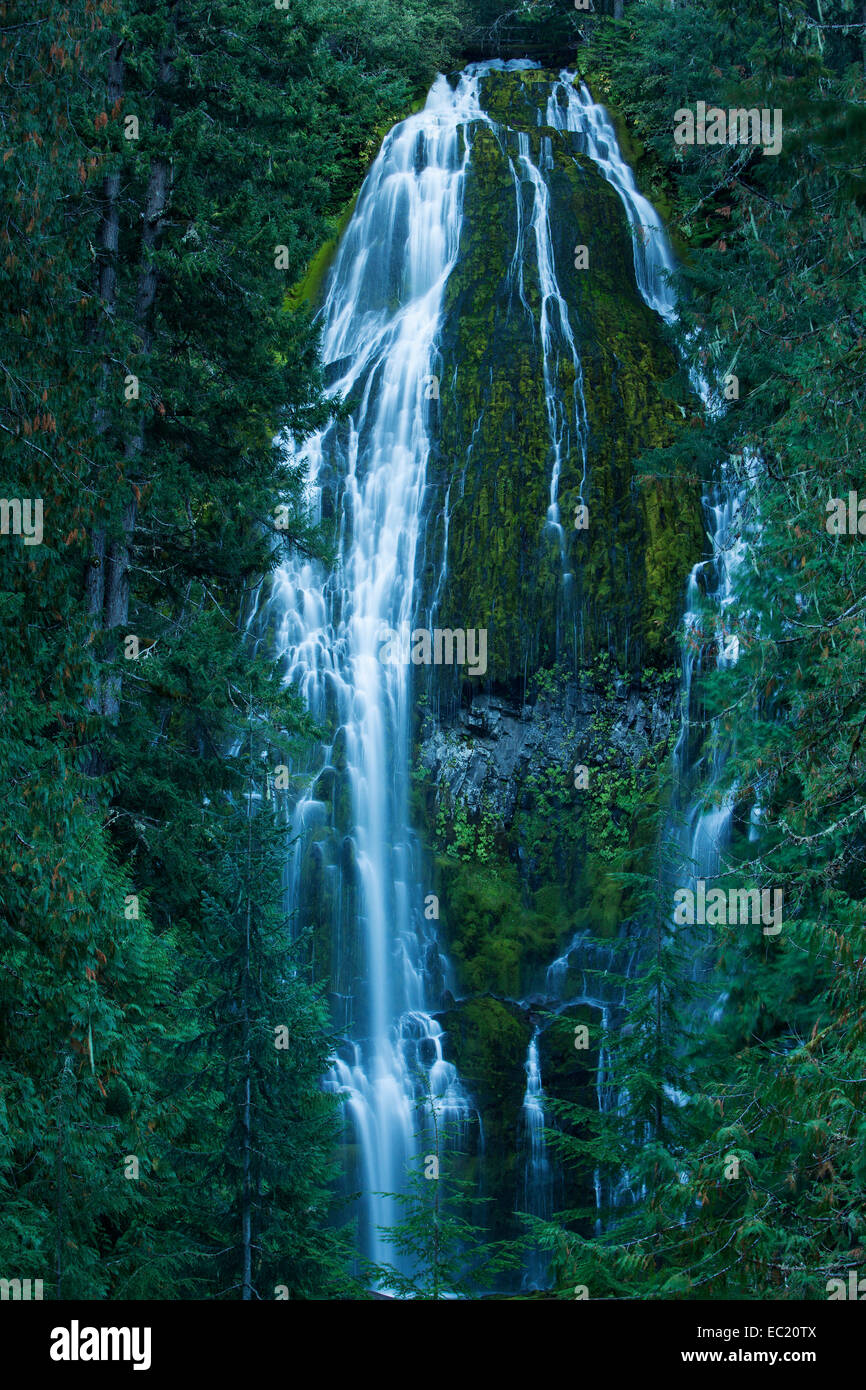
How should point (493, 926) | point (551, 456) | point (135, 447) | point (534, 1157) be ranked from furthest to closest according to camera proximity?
point (551, 456), point (493, 926), point (534, 1157), point (135, 447)

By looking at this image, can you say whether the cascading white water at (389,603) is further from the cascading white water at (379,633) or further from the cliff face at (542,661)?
the cliff face at (542,661)

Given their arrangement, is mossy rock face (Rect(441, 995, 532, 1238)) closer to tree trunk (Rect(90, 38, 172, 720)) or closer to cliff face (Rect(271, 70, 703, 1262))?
cliff face (Rect(271, 70, 703, 1262))

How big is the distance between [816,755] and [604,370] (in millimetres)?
15204

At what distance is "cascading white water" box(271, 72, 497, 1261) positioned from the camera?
16.3 metres

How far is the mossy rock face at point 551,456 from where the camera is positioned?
1870 centimetres

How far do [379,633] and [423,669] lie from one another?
93 cm

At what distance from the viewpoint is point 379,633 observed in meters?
18.7
